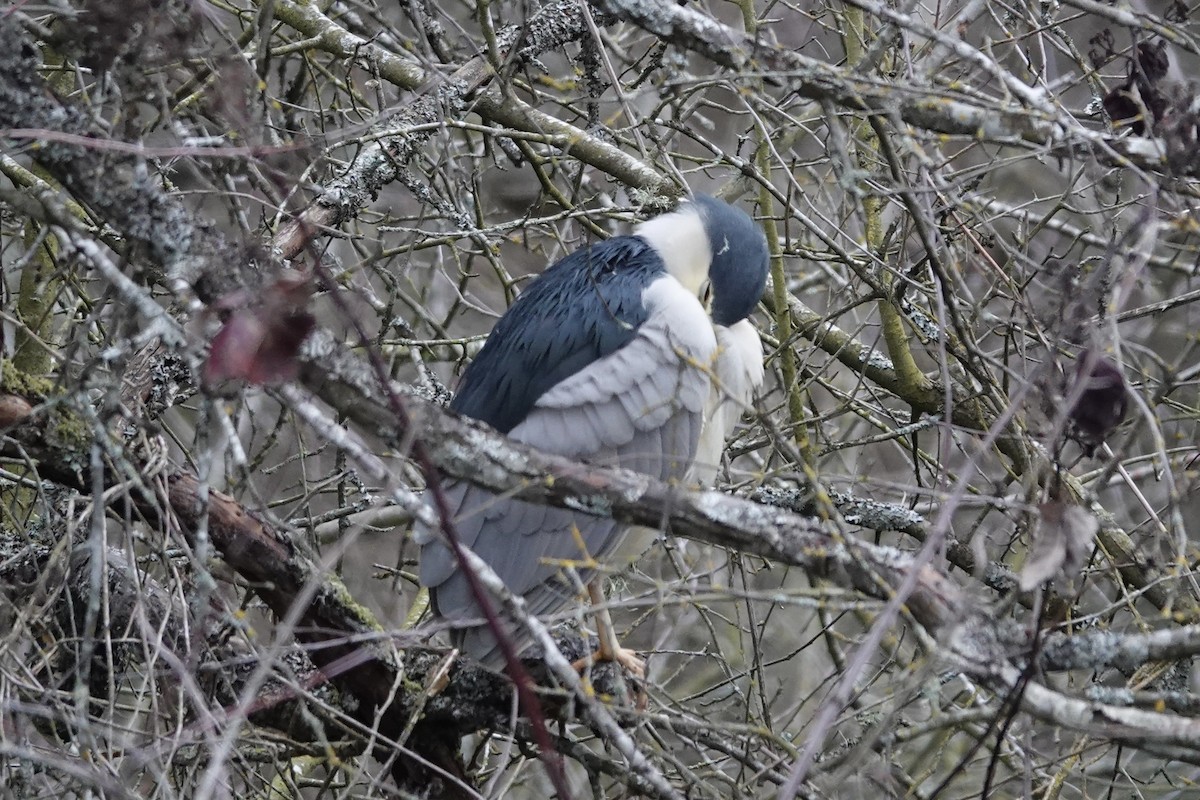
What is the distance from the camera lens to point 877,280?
3.53 meters

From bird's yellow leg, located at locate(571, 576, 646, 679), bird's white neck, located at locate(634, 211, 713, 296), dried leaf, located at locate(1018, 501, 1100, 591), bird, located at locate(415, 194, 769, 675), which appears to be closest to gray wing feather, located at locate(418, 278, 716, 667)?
bird, located at locate(415, 194, 769, 675)

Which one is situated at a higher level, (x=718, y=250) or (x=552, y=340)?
(x=718, y=250)

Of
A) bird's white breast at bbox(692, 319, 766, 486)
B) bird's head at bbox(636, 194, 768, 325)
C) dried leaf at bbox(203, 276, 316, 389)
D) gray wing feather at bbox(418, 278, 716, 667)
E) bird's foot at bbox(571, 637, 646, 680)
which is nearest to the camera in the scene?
dried leaf at bbox(203, 276, 316, 389)

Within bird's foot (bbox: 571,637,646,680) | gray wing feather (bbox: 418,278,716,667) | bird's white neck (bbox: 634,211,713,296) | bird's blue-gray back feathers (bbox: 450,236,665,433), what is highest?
bird's white neck (bbox: 634,211,713,296)

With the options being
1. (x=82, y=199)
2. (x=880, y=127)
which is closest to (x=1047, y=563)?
(x=880, y=127)

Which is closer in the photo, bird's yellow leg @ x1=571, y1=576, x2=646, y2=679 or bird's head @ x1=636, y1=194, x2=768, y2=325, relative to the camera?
bird's yellow leg @ x1=571, y1=576, x2=646, y2=679

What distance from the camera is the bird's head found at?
12.4ft

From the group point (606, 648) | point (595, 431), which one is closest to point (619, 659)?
point (606, 648)

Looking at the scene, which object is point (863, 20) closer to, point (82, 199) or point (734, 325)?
point (734, 325)

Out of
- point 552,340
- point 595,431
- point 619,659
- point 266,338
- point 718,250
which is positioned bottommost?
point 619,659

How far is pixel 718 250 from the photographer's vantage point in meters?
3.82

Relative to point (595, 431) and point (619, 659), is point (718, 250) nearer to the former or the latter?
point (595, 431)

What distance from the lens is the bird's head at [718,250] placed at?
12.4 ft

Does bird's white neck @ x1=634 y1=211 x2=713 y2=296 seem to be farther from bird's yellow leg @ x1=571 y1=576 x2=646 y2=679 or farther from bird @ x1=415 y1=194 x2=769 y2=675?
bird's yellow leg @ x1=571 y1=576 x2=646 y2=679
